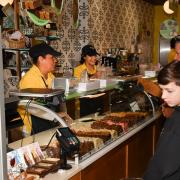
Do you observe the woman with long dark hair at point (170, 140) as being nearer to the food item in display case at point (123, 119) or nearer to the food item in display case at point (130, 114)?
the food item in display case at point (123, 119)

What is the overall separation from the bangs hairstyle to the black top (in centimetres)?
22

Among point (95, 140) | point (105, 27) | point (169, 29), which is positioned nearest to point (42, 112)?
point (95, 140)

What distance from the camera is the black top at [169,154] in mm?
2442

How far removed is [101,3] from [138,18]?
10.1ft

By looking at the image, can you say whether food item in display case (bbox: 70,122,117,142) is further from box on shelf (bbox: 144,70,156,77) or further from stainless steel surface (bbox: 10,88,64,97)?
box on shelf (bbox: 144,70,156,77)

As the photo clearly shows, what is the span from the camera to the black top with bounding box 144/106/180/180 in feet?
8.01

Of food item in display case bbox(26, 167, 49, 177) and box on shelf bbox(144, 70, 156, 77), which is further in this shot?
box on shelf bbox(144, 70, 156, 77)

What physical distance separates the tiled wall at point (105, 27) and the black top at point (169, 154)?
508 cm

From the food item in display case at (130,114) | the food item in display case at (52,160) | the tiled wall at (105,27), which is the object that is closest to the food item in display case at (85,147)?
the food item in display case at (52,160)

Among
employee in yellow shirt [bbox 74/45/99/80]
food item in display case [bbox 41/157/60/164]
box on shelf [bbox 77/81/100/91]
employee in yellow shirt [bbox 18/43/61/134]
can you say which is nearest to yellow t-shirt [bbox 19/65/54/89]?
employee in yellow shirt [bbox 18/43/61/134]

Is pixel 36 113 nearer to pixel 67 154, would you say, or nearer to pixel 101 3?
pixel 67 154

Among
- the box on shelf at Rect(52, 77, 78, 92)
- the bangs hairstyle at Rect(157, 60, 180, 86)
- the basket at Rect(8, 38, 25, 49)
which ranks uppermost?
the basket at Rect(8, 38, 25, 49)

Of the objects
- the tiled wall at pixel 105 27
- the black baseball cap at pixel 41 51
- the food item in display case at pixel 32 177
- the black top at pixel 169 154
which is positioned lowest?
the food item in display case at pixel 32 177

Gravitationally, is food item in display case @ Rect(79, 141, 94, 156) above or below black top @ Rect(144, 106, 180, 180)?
below
